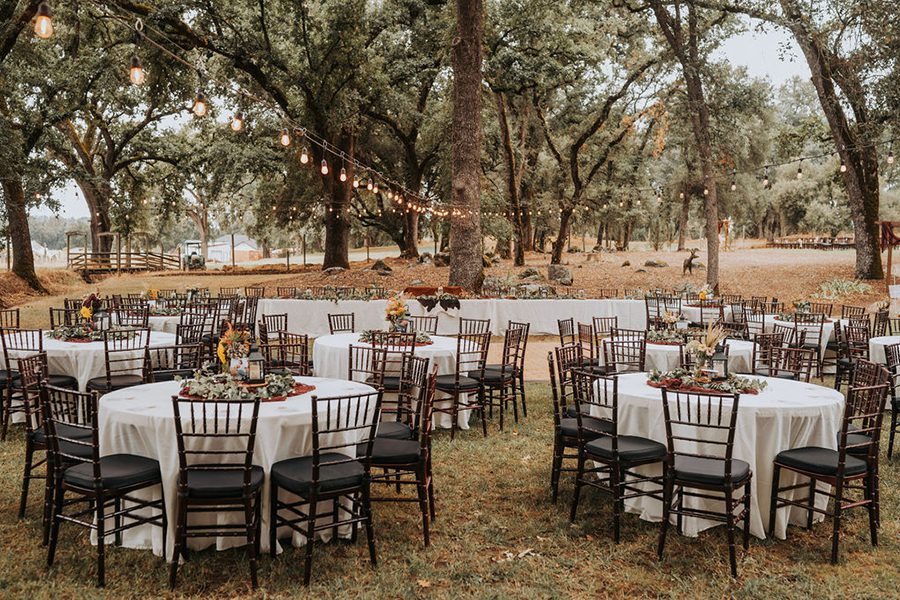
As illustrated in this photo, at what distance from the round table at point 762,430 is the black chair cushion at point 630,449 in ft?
0.43

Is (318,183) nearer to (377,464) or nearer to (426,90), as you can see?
(426,90)

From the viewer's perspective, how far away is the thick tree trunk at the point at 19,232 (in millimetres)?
21156

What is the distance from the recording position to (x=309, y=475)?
13.4 ft

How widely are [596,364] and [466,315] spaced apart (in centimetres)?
666

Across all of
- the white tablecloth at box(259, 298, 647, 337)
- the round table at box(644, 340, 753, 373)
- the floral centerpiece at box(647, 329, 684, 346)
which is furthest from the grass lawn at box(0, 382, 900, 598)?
the white tablecloth at box(259, 298, 647, 337)

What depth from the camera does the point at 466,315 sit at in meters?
15.1

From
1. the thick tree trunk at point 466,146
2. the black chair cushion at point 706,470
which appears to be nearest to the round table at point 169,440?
the black chair cushion at point 706,470

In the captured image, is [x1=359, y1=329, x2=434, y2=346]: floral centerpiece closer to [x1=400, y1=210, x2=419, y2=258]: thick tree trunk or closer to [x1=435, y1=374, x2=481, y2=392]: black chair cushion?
[x1=435, y1=374, x2=481, y2=392]: black chair cushion

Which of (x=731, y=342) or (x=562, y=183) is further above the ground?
(x=562, y=183)

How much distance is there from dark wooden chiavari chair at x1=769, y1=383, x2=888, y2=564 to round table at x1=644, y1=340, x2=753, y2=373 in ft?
10.1

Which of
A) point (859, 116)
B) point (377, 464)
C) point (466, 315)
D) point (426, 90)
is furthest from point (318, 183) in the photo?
point (377, 464)

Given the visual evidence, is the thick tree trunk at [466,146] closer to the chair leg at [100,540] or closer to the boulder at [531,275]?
the boulder at [531,275]

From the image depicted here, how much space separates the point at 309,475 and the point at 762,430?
3051 mm

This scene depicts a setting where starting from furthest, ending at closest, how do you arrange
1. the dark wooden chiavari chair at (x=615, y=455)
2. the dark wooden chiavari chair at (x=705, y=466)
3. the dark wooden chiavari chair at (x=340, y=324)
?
the dark wooden chiavari chair at (x=340, y=324) < the dark wooden chiavari chair at (x=615, y=455) < the dark wooden chiavari chair at (x=705, y=466)
